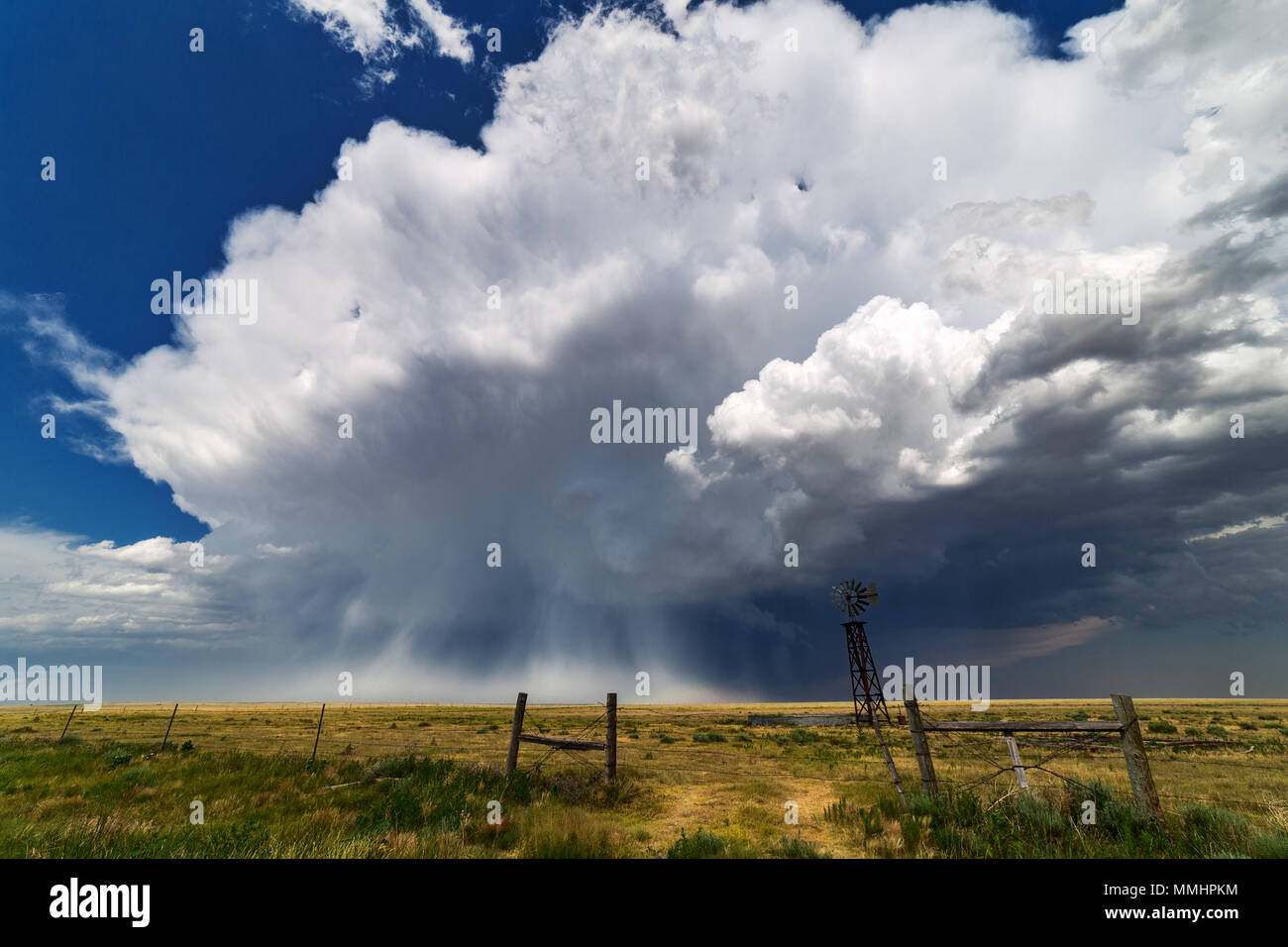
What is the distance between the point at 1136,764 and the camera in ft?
26.1

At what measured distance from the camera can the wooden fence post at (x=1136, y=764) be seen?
307 inches

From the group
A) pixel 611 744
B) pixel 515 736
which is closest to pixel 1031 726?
pixel 611 744

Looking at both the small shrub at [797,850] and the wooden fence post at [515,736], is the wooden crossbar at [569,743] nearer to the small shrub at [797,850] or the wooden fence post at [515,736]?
the wooden fence post at [515,736]

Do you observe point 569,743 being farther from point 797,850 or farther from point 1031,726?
point 1031,726

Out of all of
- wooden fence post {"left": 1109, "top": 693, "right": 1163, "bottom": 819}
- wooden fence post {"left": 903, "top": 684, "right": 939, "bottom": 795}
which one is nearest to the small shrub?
wooden fence post {"left": 903, "top": 684, "right": 939, "bottom": 795}

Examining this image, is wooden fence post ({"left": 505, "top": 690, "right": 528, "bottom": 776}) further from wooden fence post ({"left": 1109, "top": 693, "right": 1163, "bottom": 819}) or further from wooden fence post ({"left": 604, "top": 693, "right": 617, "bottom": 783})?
wooden fence post ({"left": 1109, "top": 693, "right": 1163, "bottom": 819})

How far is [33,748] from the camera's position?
20109mm

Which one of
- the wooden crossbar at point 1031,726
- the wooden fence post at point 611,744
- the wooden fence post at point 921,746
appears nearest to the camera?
the wooden crossbar at point 1031,726

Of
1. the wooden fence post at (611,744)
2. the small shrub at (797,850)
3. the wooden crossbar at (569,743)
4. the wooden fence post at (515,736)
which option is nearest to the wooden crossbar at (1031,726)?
the small shrub at (797,850)

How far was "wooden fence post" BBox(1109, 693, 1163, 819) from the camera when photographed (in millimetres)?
7793
